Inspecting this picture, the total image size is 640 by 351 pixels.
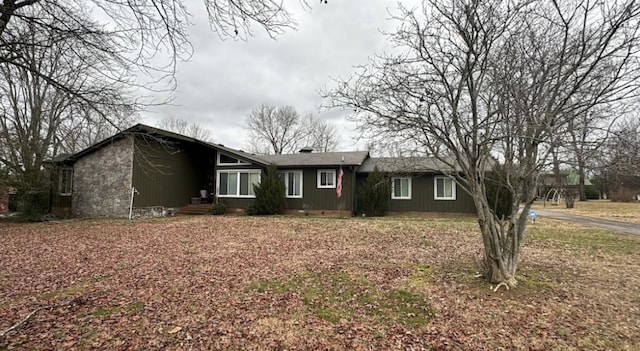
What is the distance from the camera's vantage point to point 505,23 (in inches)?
193

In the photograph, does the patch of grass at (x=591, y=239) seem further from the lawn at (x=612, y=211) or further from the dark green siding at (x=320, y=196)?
the dark green siding at (x=320, y=196)

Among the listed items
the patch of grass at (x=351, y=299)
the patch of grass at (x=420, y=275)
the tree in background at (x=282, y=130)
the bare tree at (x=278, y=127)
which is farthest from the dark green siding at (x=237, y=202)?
the bare tree at (x=278, y=127)

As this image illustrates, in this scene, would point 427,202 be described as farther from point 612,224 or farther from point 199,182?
point 199,182

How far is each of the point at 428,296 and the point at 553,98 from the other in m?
3.28

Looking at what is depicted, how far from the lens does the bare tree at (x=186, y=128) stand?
38.9 meters

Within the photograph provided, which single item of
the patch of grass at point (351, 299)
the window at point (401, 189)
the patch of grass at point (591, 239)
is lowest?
the patch of grass at point (351, 299)

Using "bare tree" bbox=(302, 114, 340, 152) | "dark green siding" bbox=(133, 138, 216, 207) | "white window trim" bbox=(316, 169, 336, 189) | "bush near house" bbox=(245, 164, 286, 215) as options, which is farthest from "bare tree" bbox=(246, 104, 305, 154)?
"bush near house" bbox=(245, 164, 286, 215)

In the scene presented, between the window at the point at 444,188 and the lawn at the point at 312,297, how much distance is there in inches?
312

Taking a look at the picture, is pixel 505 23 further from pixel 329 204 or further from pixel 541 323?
pixel 329 204

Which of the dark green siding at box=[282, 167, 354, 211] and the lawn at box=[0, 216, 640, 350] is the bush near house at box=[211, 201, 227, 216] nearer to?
the dark green siding at box=[282, 167, 354, 211]

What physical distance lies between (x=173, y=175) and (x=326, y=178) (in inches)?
307

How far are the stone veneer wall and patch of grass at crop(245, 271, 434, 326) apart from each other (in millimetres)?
12703

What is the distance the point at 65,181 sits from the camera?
55.4 ft

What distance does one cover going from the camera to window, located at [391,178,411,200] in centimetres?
1709
